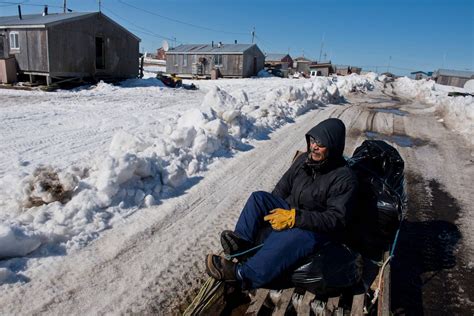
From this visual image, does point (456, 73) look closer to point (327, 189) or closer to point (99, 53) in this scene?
point (99, 53)

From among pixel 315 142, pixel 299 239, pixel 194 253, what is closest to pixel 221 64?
pixel 194 253

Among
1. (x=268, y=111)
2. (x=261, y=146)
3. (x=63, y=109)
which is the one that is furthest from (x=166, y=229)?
(x=63, y=109)

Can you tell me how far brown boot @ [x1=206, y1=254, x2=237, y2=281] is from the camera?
9.70 ft

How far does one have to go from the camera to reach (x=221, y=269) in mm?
2975

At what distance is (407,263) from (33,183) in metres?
4.39

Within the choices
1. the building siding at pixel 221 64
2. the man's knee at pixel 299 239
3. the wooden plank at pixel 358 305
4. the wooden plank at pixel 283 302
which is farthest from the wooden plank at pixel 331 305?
the building siding at pixel 221 64

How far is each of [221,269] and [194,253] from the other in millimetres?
739

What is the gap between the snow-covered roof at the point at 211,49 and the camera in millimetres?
34688

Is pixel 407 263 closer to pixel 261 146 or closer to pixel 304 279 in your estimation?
pixel 304 279

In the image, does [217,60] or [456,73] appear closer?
[217,60]

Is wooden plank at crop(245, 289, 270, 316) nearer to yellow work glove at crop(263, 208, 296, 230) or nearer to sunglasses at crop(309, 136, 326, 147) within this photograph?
yellow work glove at crop(263, 208, 296, 230)

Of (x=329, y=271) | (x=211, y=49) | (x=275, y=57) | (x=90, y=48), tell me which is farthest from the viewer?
(x=275, y=57)

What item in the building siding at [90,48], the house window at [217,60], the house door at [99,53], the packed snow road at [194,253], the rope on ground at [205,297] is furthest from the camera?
the house window at [217,60]

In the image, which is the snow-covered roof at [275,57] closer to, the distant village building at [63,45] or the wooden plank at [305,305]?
the distant village building at [63,45]
